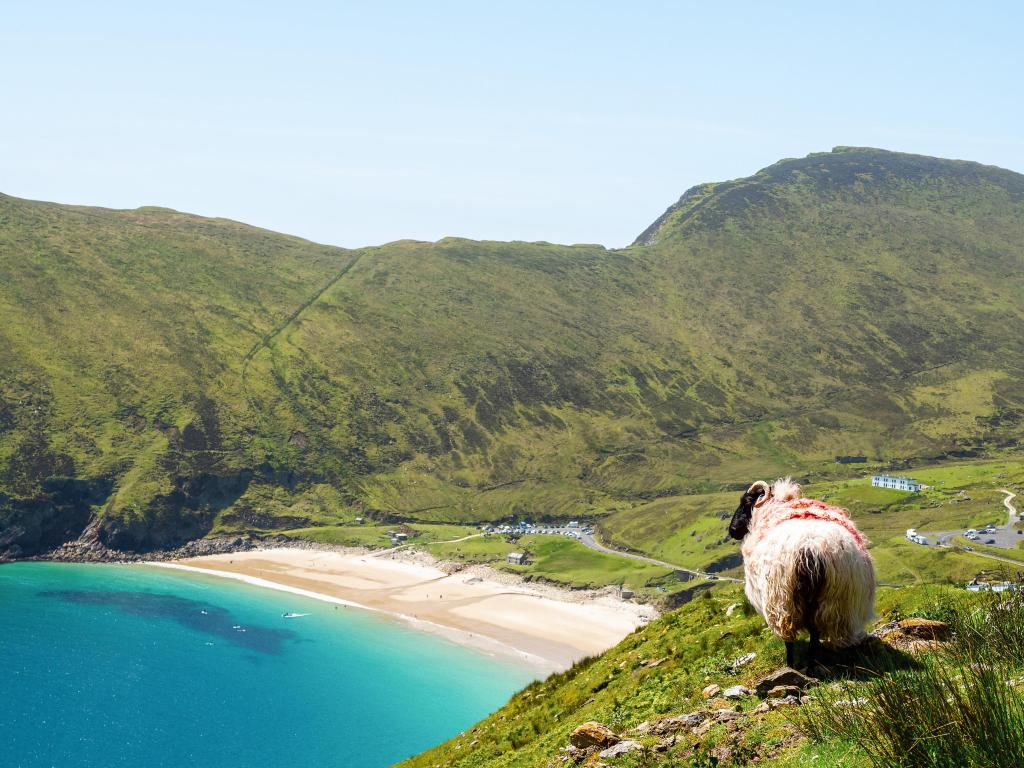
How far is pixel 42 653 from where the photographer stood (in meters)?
103

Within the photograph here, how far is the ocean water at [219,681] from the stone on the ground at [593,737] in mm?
63512

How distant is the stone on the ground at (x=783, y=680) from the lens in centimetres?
1591

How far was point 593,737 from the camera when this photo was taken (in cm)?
1727

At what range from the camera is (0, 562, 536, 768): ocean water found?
76438 mm

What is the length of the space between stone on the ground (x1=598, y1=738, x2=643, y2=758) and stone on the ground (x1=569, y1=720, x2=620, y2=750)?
86 cm

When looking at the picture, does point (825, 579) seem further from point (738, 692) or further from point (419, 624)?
point (419, 624)

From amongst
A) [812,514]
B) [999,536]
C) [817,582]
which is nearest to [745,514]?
[812,514]

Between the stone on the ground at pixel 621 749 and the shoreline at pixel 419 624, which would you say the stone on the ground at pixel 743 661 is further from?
the shoreline at pixel 419 624

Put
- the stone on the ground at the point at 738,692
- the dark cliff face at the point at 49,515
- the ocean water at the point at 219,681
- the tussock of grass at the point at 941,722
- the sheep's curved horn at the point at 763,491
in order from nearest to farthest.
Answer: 1. the tussock of grass at the point at 941,722
2. the stone on the ground at the point at 738,692
3. the sheep's curved horn at the point at 763,491
4. the ocean water at the point at 219,681
5. the dark cliff face at the point at 49,515

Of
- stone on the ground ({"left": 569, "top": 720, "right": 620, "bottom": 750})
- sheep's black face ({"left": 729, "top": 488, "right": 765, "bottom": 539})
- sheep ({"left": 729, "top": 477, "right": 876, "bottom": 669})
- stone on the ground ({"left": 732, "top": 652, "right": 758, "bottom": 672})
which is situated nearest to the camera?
sheep ({"left": 729, "top": 477, "right": 876, "bottom": 669})

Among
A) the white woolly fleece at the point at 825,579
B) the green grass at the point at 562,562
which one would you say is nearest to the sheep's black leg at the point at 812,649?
the white woolly fleece at the point at 825,579

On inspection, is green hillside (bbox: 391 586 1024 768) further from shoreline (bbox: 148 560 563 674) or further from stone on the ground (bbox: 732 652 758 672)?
shoreline (bbox: 148 560 563 674)

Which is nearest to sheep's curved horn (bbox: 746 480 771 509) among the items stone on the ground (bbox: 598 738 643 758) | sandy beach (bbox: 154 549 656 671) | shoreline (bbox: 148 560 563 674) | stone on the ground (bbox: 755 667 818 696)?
stone on the ground (bbox: 755 667 818 696)

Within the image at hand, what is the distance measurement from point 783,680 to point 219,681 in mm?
99009
